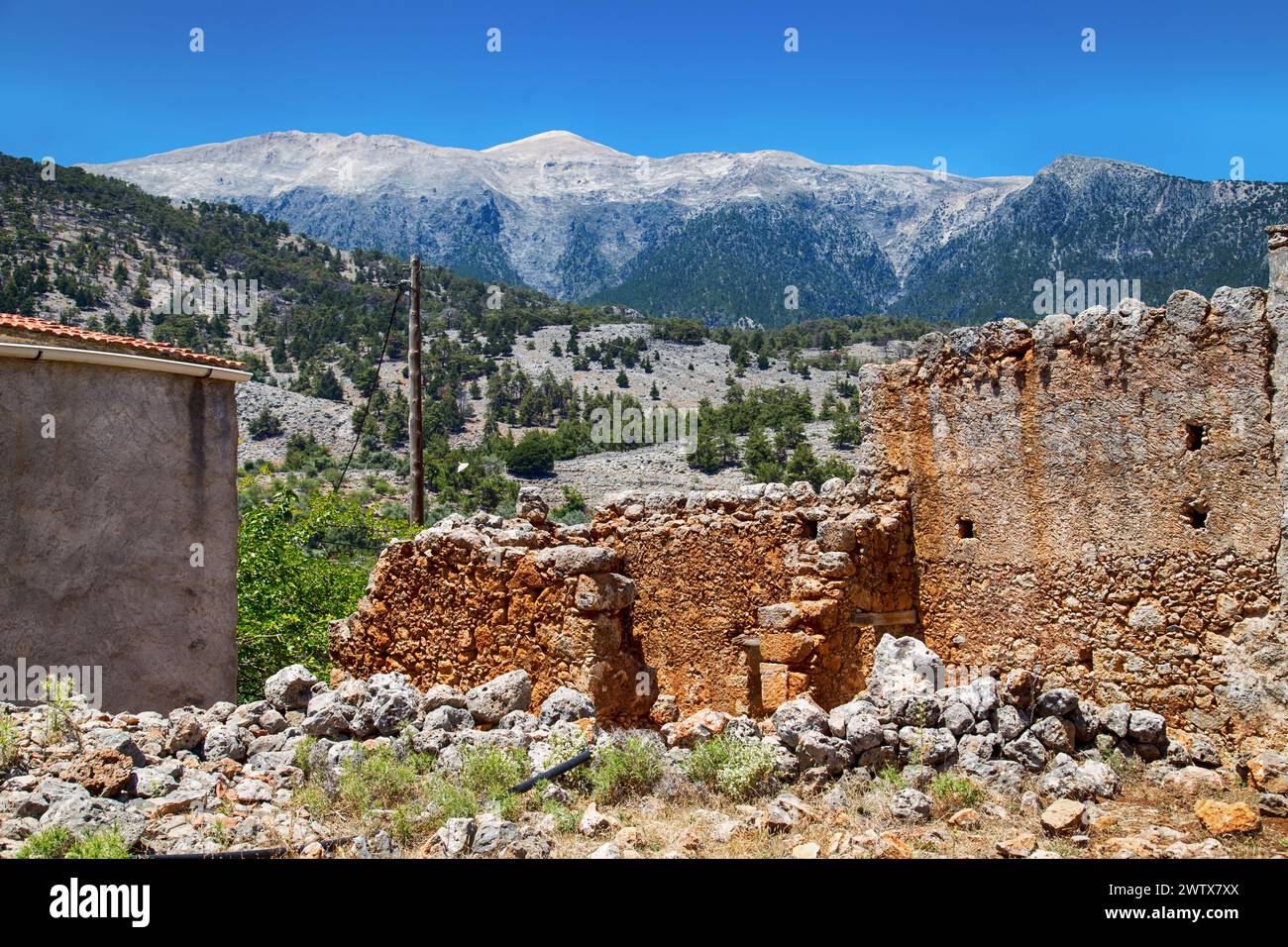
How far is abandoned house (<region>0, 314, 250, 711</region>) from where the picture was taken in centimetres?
1078

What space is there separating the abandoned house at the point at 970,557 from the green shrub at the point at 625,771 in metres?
1.96

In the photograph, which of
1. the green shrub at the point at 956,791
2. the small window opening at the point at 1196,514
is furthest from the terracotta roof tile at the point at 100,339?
the small window opening at the point at 1196,514

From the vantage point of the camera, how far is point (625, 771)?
7.36 meters

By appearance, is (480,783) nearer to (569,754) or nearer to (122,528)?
(569,754)

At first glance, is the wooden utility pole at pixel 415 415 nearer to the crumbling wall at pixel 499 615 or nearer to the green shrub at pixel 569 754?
the crumbling wall at pixel 499 615

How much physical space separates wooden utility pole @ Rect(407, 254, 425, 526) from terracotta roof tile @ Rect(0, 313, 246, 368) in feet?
15.6

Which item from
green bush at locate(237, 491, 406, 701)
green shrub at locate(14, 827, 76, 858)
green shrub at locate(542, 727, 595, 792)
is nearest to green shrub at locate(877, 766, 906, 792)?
green shrub at locate(542, 727, 595, 792)

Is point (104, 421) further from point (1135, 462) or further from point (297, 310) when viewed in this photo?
point (297, 310)

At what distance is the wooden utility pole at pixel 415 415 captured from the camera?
56.7 feet

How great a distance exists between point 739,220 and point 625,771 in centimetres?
7568

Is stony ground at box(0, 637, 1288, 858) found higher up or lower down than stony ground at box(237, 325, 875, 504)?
lower down

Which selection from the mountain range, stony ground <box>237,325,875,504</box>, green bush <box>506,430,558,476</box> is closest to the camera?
stony ground <box>237,325,875,504</box>

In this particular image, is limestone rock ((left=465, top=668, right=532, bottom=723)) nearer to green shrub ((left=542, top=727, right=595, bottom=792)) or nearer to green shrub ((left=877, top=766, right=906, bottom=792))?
green shrub ((left=542, top=727, right=595, bottom=792))
